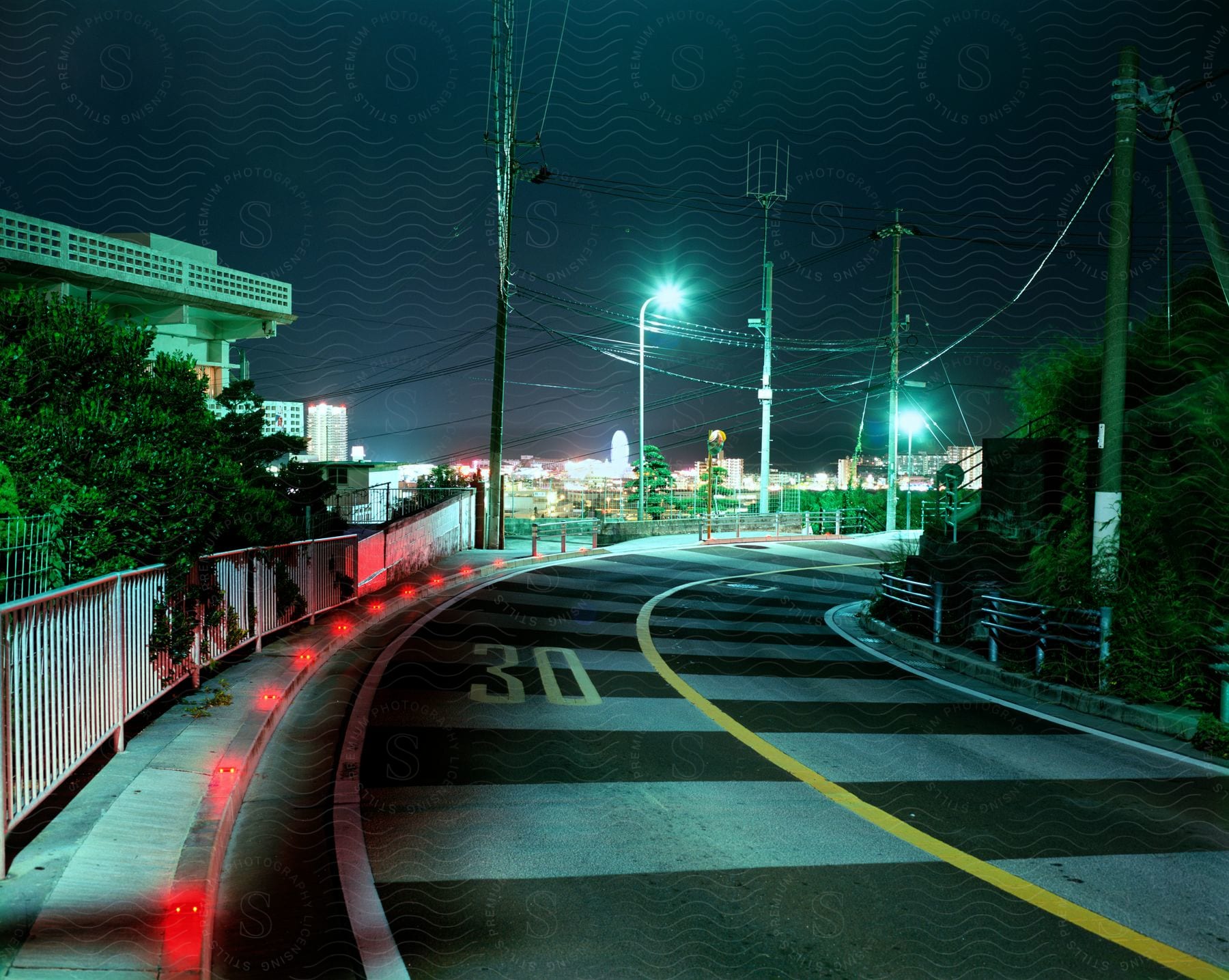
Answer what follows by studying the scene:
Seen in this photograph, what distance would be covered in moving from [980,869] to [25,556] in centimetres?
769

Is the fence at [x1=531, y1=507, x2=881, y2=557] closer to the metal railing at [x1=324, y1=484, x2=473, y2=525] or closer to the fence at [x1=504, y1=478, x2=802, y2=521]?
the fence at [x1=504, y1=478, x2=802, y2=521]

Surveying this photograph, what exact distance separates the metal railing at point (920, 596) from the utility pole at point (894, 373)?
26.7 meters

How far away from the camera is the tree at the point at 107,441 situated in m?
7.61

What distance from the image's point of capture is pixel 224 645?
8852 mm

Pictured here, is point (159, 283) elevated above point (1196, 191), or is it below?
above

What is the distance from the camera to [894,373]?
39.8 meters

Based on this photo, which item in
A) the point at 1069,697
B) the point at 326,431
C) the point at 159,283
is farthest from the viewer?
the point at 326,431

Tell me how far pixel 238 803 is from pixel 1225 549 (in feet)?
34.2

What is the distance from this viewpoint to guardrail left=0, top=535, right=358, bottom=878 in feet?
14.9

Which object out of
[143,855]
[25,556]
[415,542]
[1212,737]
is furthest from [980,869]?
[415,542]

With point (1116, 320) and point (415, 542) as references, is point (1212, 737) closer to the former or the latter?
point (1116, 320)

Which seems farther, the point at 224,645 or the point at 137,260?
the point at 137,260

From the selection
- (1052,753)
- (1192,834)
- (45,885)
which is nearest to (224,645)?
(45,885)

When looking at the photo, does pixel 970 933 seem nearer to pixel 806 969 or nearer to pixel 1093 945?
pixel 1093 945
